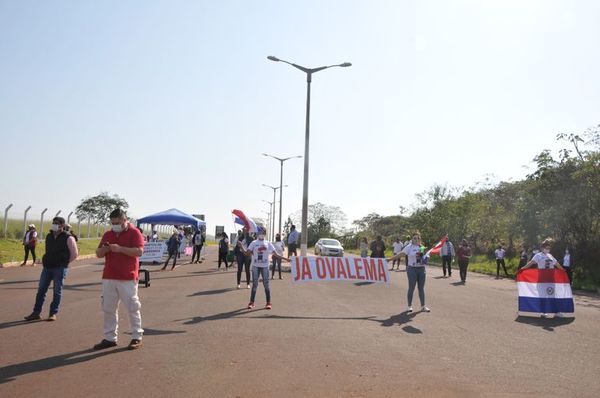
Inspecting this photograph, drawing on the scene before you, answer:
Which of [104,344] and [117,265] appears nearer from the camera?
[104,344]

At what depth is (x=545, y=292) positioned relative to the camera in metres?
12.0

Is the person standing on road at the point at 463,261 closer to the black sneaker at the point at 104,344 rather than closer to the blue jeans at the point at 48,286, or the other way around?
the blue jeans at the point at 48,286

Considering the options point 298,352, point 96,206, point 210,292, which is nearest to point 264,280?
point 210,292

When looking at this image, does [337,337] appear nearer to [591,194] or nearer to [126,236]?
[126,236]

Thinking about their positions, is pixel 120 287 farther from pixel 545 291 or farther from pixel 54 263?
pixel 545 291

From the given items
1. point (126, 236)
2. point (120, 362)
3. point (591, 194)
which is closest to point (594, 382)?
point (120, 362)

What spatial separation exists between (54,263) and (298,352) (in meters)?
4.96

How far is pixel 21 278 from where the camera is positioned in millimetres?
17609

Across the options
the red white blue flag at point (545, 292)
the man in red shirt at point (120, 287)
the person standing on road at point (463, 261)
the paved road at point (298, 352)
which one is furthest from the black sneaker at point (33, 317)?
the person standing on road at point (463, 261)

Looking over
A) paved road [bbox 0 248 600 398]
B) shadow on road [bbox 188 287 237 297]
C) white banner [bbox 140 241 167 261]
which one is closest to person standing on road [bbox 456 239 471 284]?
paved road [bbox 0 248 600 398]

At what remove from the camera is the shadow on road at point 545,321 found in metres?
10.7

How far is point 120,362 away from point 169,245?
16.9 metres

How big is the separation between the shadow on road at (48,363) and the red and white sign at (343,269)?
7109 millimetres

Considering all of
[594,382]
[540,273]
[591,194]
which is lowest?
[594,382]
